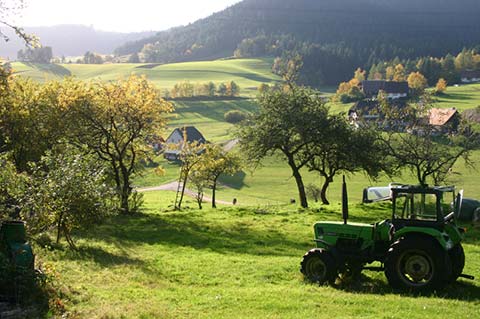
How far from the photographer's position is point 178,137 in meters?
108

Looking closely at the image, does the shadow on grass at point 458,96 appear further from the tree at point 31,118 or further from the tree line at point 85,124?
the tree at point 31,118

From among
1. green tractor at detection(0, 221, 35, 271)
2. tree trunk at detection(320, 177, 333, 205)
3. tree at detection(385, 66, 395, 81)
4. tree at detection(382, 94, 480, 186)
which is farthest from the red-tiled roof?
tree at detection(385, 66, 395, 81)

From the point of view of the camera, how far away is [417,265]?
14523 millimetres

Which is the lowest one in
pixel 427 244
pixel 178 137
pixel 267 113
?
pixel 178 137

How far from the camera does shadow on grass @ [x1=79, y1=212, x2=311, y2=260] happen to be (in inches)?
930

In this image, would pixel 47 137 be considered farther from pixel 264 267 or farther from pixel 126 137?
pixel 264 267

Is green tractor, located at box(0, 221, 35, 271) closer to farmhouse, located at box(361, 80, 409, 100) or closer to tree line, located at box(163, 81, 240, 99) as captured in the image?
tree line, located at box(163, 81, 240, 99)

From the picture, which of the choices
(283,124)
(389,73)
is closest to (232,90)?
(389,73)

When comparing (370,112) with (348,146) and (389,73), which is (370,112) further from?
(389,73)

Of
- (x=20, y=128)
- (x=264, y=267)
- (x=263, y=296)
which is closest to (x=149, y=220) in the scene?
(x=20, y=128)

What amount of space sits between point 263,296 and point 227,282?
8.79ft

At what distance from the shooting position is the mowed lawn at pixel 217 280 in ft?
40.7

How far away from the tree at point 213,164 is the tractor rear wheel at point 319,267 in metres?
35.4

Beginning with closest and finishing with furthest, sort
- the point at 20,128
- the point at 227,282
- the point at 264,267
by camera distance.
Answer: the point at 227,282 < the point at 264,267 < the point at 20,128
